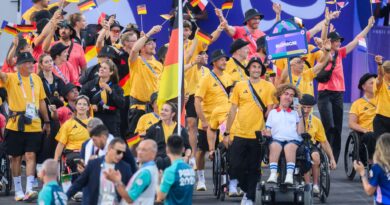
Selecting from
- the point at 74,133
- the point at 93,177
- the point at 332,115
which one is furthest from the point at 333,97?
the point at 93,177

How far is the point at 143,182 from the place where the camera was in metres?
13.6

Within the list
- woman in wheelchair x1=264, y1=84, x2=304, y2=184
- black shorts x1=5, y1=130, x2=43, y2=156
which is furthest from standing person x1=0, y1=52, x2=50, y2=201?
woman in wheelchair x1=264, y1=84, x2=304, y2=184

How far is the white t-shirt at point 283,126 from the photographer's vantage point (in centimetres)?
1786

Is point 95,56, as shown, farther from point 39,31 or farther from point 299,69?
point 299,69

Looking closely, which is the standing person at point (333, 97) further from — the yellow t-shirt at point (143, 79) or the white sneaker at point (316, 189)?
the white sneaker at point (316, 189)

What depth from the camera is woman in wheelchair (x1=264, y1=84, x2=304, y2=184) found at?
58.1 feet

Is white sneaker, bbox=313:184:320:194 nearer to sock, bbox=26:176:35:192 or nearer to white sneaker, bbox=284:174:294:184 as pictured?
white sneaker, bbox=284:174:294:184

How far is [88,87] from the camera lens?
789 inches

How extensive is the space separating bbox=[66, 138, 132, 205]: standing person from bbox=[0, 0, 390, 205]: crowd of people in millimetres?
813

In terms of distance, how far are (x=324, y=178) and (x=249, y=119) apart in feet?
4.54

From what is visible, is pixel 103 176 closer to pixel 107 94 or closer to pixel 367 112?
pixel 107 94

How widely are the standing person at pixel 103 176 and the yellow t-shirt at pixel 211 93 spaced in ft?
19.6

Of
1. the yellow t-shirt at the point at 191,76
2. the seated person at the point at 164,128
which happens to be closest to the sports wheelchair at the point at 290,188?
the seated person at the point at 164,128

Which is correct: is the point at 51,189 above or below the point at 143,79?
below
